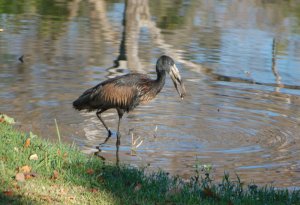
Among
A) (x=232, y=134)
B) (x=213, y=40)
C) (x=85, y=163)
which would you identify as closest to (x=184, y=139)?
(x=232, y=134)

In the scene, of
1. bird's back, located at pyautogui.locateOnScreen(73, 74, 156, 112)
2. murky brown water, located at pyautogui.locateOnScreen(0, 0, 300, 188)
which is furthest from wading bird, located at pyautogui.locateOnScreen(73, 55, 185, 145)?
murky brown water, located at pyautogui.locateOnScreen(0, 0, 300, 188)

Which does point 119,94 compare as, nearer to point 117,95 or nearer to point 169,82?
point 117,95

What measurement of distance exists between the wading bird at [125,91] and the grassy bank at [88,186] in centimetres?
355

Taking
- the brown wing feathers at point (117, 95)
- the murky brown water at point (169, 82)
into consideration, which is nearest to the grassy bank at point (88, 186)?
the murky brown water at point (169, 82)

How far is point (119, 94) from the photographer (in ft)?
41.4

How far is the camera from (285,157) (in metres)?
11.6

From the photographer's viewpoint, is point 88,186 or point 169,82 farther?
point 169,82

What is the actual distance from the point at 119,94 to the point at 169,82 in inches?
170

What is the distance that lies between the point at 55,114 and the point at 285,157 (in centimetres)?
419

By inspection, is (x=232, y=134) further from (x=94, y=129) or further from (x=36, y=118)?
(x=36, y=118)

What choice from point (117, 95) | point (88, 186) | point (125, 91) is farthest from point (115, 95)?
point (88, 186)

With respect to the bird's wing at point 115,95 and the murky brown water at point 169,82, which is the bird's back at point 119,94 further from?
the murky brown water at point 169,82

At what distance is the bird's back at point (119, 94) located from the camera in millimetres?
12656

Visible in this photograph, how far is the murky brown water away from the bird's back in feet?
1.50
